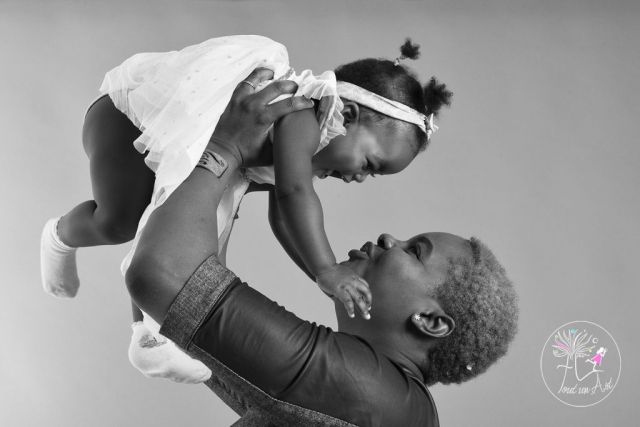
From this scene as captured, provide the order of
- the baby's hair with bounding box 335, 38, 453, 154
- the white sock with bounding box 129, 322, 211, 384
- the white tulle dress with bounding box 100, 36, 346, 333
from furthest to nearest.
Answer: the baby's hair with bounding box 335, 38, 453, 154 < the white sock with bounding box 129, 322, 211, 384 < the white tulle dress with bounding box 100, 36, 346, 333

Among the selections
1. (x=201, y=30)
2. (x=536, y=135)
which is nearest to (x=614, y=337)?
(x=536, y=135)

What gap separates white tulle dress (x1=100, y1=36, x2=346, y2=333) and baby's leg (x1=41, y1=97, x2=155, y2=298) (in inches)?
1.7

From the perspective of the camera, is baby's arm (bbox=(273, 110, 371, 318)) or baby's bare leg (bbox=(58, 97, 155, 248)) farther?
baby's bare leg (bbox=(58, 97, 155, 248))

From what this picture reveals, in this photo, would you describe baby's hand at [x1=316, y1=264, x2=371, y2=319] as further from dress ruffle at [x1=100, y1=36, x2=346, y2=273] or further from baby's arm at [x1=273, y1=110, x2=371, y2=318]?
dress ruffle at [x1=100, y1=36, x2=346, y2=273]

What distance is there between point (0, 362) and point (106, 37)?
1.14m

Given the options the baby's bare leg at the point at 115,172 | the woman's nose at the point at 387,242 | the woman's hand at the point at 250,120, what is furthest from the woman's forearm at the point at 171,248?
the woman's nose at the point at 387,242

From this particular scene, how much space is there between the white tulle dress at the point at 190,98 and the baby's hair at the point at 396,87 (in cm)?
12

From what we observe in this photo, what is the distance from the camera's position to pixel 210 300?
1.01 meters

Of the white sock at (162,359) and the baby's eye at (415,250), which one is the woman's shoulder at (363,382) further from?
the white sock at (162,359)

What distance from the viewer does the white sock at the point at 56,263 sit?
65.2 inches

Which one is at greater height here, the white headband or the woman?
the white headband

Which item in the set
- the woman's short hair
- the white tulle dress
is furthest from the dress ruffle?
the woman's short hair

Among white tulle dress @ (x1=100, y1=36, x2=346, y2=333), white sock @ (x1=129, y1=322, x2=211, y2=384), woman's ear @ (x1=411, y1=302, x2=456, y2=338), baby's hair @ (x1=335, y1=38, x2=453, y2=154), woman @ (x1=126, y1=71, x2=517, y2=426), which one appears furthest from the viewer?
baby's hair @ (x1=335, y1=38, x2=453, y2=154)

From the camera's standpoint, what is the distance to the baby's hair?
5.20 feet
